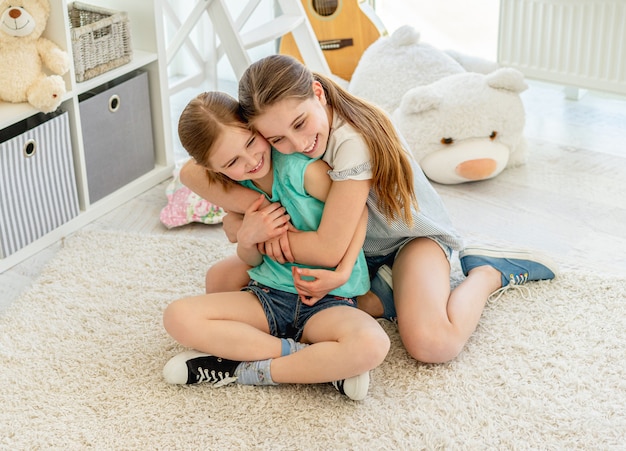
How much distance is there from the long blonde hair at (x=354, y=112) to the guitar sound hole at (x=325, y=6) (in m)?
1.34

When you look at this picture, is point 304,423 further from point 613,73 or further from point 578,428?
point 613,73

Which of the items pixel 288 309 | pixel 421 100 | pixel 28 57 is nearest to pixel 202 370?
pixel 288 309

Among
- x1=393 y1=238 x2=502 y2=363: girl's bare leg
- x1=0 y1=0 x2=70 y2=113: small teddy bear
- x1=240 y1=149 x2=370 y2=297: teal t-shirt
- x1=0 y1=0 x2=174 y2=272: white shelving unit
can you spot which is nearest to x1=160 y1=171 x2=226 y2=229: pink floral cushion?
x1=0 y1=0 x2=174 y2=272: white shelving unit

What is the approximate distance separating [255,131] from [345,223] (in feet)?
0.74

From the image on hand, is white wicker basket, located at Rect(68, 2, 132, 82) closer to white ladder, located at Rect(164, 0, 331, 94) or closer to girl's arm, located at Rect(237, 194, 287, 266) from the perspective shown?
white ladder, located at Rect(164, 0, 331, 94)

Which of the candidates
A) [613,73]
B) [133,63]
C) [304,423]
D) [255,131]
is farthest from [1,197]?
[613,73]

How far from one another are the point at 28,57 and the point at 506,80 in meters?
1.22

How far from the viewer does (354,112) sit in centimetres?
152

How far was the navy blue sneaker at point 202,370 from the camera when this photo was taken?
1.55 metres

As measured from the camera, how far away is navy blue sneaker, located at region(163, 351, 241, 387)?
1.55 m

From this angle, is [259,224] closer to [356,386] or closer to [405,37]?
[356,386]

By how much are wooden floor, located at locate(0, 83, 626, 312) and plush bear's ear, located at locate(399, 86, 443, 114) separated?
0.22m

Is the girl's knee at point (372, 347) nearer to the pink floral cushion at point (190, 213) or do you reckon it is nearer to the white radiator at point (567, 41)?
the pink floral cushion at point (190, 213)

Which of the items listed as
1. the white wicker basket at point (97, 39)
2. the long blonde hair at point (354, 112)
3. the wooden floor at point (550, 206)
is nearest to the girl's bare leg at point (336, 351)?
the long blonde hair at point (354, 112)
